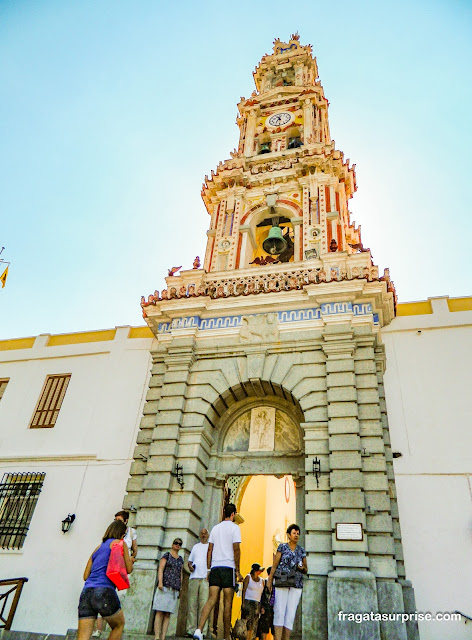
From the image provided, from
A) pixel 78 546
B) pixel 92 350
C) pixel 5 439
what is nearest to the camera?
pixel 78 546

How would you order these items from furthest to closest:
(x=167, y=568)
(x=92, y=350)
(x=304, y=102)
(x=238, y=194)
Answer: (x=304, y=102)
(x=238, y=194)
(x=92, y=350)
(x=167, y=568)

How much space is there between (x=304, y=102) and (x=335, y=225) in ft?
23.3

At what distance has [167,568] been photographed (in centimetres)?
802

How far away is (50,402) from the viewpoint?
14.4 m

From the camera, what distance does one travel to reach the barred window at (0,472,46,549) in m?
12.1

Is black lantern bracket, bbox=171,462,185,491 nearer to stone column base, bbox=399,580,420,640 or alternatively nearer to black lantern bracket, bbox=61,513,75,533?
black lantern bracket, bbox=61,513,75,533

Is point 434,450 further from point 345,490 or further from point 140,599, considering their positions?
point 140,599

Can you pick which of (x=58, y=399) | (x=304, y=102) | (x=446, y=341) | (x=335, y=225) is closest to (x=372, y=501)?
(x=446, y=341)

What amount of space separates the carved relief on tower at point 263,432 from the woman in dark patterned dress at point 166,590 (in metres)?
3.65

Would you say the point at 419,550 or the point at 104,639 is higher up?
the point at 419,550

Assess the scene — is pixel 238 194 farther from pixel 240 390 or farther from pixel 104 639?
pixel 104 639

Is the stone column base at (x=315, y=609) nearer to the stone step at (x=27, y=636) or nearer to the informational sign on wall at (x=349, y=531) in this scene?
the informational sign on wall at (x=349, y=531)

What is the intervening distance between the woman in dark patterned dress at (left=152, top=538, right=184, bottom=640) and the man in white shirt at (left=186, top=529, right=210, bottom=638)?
0.39m

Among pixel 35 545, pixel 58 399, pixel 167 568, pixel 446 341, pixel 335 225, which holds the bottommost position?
pixel 167 568
